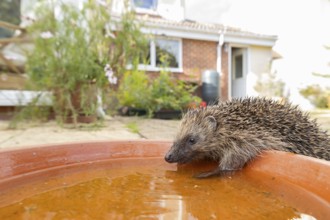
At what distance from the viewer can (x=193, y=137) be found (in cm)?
200

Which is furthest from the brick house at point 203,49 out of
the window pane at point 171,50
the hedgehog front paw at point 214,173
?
the hedgehog front paw at point 214,173

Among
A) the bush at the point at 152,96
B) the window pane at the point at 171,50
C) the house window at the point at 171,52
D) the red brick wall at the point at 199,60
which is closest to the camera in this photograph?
the bush at the point at 152,96

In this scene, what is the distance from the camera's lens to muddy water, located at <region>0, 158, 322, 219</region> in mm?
983

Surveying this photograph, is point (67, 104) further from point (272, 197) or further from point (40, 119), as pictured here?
point (272, 197)

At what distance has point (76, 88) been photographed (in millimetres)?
4609

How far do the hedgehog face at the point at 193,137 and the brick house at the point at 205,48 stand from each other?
8.82 m

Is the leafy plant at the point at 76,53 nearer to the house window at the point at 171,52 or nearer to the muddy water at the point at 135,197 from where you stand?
the muddy water at the point at 135,197

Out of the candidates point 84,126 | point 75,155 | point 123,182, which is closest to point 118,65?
point 84,126

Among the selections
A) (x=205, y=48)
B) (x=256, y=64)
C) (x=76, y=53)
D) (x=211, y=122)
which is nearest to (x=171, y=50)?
(x=205, y=48)

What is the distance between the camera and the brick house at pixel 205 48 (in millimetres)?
11641

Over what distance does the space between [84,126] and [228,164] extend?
3.11 meters

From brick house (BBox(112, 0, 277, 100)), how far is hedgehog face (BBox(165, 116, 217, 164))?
8.82 m

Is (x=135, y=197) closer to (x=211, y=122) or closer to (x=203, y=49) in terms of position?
(x=211, y=122)

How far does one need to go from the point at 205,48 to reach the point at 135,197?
12135 mm
